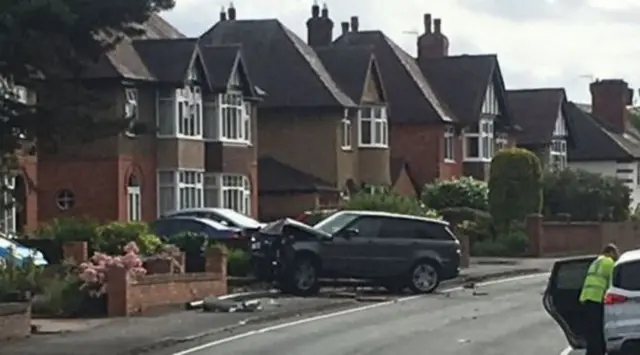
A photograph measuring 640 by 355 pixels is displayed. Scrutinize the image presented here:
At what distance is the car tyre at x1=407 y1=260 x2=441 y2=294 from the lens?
36.9 metres

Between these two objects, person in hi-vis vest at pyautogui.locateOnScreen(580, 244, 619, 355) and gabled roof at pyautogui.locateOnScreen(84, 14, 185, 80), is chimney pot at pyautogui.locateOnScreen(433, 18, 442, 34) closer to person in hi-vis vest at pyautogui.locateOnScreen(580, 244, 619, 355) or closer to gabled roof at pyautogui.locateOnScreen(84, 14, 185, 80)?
gabled roof at pyautogui.locateOnScreen(84, 14, 185, 80)

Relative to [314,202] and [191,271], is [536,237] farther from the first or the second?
[191,271]

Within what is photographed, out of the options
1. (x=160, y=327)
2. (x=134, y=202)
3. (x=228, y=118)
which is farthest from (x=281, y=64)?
(x=160, y=327)

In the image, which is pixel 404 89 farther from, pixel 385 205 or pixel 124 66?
pixel 385 205

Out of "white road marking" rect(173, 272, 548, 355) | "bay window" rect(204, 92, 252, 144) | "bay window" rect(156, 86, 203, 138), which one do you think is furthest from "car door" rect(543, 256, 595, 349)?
"bay window" rect(204, 92, 252, 144)

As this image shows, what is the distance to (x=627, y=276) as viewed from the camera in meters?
20.8

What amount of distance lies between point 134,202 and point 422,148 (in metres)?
22.7

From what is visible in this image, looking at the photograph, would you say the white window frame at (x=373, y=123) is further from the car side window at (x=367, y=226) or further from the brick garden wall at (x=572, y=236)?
the car side window at (x=367, y=226)

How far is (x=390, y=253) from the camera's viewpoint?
3631 cm

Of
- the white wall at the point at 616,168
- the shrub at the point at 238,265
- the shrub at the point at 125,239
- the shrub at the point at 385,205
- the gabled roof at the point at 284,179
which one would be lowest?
the shrub at the point at 238,265

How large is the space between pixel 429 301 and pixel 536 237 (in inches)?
910

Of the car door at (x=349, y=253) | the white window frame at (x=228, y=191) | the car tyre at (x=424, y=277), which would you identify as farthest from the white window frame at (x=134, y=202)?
the car door at (x=349, y=253)

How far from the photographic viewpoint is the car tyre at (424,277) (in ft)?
121

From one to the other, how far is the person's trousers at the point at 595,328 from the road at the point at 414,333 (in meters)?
2.38
